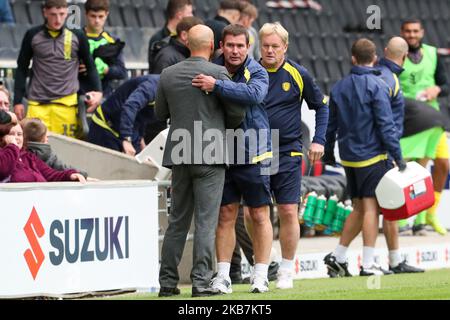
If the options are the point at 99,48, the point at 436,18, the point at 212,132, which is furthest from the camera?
the point at 436,18

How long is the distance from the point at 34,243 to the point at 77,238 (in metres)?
0.44

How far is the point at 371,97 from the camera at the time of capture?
12789 mm

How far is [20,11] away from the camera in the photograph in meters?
17.5

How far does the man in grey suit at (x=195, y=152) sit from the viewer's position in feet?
33.4

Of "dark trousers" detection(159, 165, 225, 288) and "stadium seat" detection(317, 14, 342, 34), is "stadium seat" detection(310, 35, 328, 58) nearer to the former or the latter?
"stadium seat" detection(317, 14, 342, 34)

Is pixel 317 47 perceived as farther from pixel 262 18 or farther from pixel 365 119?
pixel 365 119

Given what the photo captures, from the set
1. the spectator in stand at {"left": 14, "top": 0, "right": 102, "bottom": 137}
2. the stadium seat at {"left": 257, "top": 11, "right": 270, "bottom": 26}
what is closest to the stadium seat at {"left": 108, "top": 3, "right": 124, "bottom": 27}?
the stadium seat at {"left": 257, "top": 11, "right": 270, "bottom": 26}

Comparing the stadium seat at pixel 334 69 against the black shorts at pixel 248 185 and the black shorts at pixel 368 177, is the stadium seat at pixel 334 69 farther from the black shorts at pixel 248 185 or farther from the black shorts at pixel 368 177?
the black shorts at pixel 248 185

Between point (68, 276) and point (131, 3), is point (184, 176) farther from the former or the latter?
point (131, 3)

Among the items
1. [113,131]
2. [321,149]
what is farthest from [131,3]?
[321,149]

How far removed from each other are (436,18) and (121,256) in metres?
13.0

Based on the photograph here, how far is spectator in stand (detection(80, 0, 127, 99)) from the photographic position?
14.2 meters

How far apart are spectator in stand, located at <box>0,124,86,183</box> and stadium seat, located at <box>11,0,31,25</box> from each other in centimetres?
664

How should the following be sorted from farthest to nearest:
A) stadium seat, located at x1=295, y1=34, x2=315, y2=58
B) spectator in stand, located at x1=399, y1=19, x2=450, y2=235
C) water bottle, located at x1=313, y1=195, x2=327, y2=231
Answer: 1. stadium seat, located at x1=295, y1=34, x2=315, y2=58
2. spectator in stand, located at x1=399, y1=19, x2=450, y2=235
3. water bottle, located at x1=313, y1=195, x2=327, y2=231
